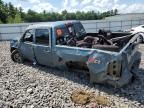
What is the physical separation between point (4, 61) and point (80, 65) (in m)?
4.22

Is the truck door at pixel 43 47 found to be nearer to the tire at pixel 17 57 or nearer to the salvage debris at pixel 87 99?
the tire at pixel 17 57

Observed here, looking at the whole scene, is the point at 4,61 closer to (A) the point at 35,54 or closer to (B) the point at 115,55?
(A) the point at 35,54

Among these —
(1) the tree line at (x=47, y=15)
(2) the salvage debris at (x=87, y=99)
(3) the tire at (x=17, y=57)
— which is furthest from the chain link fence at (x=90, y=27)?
(1) the tree line at (x=47, y=15)

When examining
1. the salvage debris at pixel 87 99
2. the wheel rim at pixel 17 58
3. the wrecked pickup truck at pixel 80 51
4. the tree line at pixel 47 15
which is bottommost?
the salvage debris at pixel 87 99

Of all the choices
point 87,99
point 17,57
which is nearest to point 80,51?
point 87,99

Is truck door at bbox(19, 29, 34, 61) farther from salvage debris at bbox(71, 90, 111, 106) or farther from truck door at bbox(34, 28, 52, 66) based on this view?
salvage debris at bbox(71, 90, 111, 106)

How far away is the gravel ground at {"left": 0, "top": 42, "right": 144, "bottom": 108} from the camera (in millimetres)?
5344

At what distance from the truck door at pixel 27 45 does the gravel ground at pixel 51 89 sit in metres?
0.70

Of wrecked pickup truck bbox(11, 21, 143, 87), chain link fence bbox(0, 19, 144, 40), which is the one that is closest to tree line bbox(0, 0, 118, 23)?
chain link fence bbox(0, 19, 144, 40)

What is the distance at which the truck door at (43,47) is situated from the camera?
741 centimetres

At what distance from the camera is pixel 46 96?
5676 mm

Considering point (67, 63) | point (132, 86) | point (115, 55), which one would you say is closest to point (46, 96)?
point (67, 63)

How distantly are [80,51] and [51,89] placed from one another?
1.35 m

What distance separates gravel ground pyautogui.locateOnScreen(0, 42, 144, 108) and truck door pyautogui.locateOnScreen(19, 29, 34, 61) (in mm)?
699
